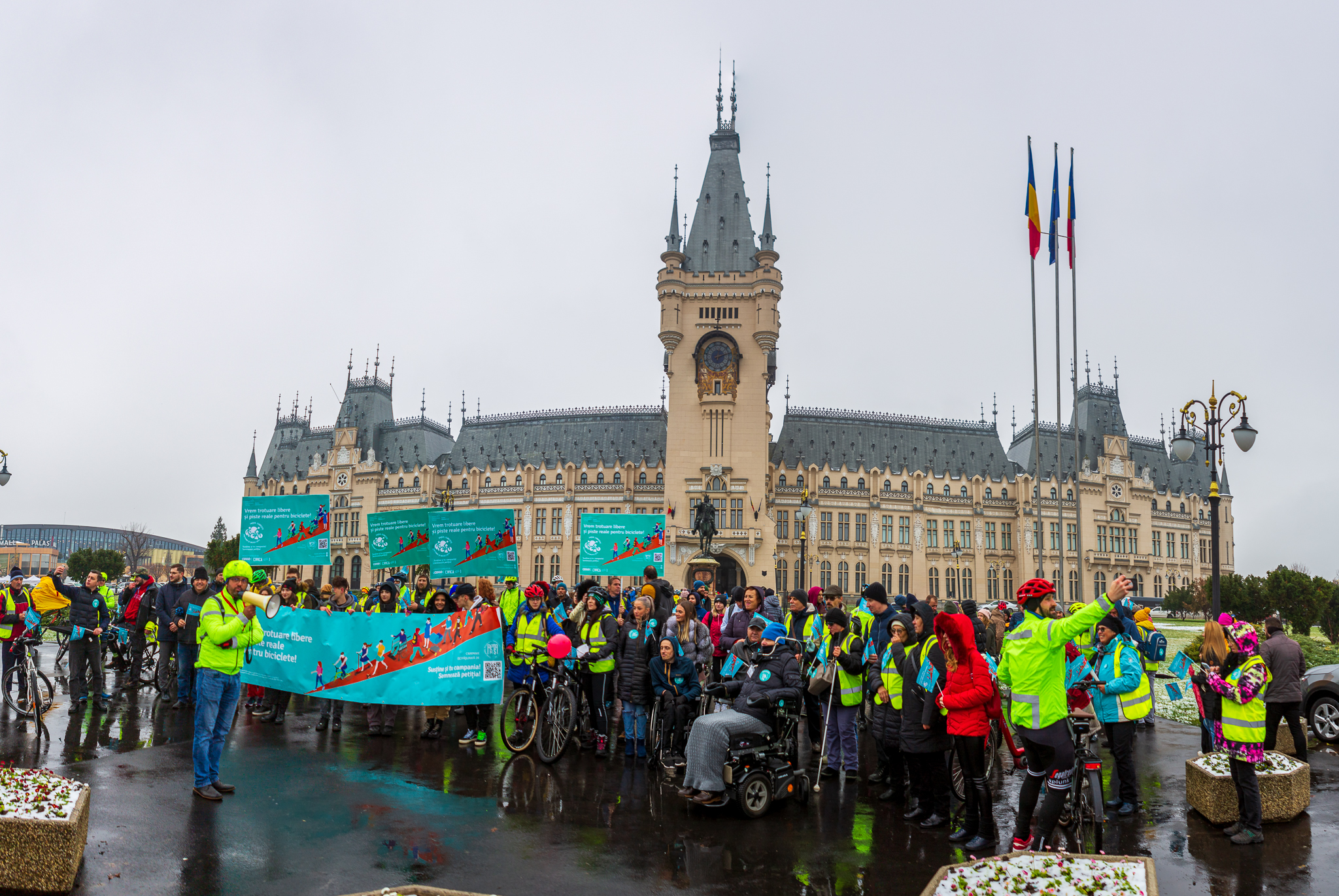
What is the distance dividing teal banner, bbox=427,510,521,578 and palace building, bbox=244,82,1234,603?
127 ft

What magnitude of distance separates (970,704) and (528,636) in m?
6.17

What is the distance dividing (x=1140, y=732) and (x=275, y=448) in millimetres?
78529

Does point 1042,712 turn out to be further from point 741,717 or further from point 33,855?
point 33,855

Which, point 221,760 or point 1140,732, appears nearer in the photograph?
point 221,760

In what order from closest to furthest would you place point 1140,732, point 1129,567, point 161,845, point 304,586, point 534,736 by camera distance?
point 161,845 → point 534,736 → point 1140,732 → point 304,586 → point 1129,567

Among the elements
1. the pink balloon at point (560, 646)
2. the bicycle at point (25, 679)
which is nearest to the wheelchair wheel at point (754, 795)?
the pink balloon at point (560, 646)

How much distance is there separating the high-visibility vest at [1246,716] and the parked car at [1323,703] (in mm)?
6490

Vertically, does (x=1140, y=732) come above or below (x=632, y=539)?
below

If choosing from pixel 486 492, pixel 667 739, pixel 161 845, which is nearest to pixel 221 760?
pixel 161 845

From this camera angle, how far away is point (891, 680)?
890cm

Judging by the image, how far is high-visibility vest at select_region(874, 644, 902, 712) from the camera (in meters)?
8.77

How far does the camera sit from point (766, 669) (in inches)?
352

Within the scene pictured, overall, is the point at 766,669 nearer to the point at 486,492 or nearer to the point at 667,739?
the point at 667,739

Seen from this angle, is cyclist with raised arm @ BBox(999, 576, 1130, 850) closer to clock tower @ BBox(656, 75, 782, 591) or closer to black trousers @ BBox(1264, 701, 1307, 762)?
black trousers @ BBox(1264, 701, 1307, 762)
